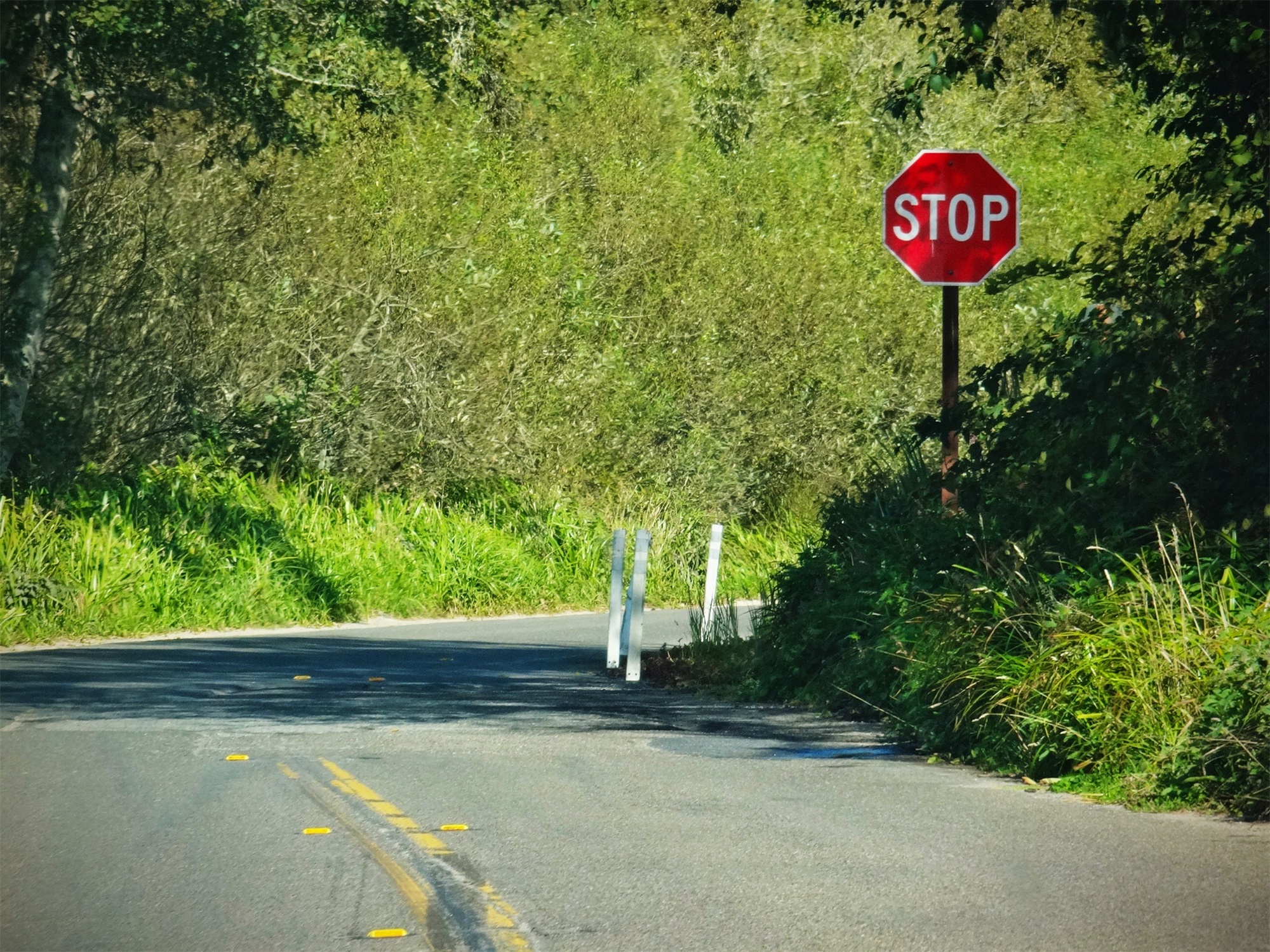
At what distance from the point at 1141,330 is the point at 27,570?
12550mm

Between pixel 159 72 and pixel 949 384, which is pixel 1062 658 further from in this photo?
pixel 159 72

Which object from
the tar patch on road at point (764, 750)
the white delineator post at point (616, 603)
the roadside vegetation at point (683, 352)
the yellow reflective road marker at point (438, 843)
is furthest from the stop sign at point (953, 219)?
the yellow reflective road marker at point (438, 843)

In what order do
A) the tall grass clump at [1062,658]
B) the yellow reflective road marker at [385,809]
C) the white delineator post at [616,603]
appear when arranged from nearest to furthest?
the yellow reflective road marker at [385,809] < the tall grass clump at [1062,658] < the white delineator post at [616,603]

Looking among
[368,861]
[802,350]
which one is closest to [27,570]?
[368,861]

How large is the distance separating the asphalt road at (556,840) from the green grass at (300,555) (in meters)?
7.06

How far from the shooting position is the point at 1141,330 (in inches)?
475

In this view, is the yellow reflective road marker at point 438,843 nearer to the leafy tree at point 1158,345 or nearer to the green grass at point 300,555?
the leafy tree at point 1158,345

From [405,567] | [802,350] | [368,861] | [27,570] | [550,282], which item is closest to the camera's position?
[368,861]

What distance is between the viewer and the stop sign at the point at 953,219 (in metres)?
14.0

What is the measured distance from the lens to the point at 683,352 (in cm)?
3447

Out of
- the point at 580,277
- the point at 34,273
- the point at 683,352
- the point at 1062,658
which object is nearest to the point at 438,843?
the point at 1062,658

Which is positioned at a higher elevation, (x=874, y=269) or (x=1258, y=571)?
(x=874, y=269)

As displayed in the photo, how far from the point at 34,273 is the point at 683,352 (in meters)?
16.1

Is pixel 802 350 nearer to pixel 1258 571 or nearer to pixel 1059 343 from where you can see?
Result: pixel 1059 343
